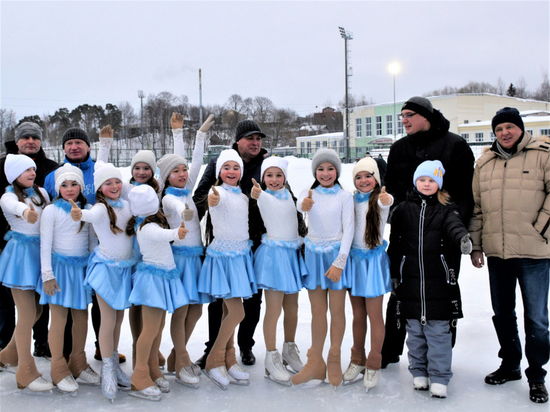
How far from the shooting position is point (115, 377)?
3.55 meters

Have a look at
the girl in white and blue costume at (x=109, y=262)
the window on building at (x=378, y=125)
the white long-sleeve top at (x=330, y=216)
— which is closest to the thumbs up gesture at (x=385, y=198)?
the white long-sleeve top at (x=330, y=216)

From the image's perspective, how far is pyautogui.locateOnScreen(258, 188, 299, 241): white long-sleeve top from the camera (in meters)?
3.74

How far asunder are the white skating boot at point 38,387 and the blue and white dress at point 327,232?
211 cm

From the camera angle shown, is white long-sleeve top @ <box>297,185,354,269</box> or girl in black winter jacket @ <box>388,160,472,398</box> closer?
girl in black winter jacket @ <box>388,160,472,398</box>

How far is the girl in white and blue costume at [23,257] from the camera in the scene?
11.7 ft

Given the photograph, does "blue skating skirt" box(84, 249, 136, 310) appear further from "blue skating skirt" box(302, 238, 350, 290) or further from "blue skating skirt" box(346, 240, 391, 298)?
"blue skating skirt" box(346, 240, 391, 298)

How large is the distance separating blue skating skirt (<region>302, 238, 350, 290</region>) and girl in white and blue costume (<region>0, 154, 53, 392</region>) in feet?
6.89

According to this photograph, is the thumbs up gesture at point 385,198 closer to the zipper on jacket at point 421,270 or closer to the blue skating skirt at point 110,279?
the zipper on jacket at point 421,270

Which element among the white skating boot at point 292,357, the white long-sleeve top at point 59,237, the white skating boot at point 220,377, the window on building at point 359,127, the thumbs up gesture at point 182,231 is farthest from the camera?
the window on building at point 359,127

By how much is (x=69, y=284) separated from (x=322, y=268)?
1933 millimetres

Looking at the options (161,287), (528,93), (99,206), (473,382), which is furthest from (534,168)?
(528,93)

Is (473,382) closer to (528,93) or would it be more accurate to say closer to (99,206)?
(99,206)

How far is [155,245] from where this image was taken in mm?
3480

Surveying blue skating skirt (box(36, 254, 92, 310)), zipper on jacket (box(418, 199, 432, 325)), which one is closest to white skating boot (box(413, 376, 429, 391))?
zipper on jacket (box(418, 199, 432, 325))
